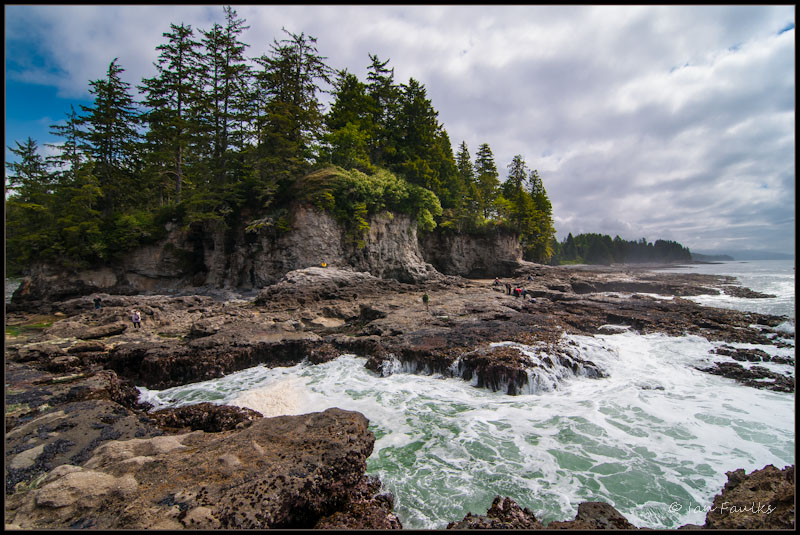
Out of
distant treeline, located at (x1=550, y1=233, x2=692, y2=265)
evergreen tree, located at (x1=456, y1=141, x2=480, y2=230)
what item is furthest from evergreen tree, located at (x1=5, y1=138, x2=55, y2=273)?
distant treeline, located at (x1=550, y1=233, x2=692, y2=265)

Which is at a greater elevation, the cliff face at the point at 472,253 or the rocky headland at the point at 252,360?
the cliff face at the point at 472,253

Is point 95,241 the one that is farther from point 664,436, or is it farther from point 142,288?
point 664,436

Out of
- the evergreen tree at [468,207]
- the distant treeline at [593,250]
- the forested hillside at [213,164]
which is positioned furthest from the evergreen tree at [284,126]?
the distant treeline at [593,250]

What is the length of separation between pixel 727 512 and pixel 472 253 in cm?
3833

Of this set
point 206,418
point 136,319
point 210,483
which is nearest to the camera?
point 210,483

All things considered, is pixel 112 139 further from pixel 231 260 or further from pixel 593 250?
pixel 593 250

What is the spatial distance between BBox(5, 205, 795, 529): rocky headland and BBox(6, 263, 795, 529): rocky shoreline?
34mm

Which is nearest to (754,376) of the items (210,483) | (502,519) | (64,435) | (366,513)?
(502,519)

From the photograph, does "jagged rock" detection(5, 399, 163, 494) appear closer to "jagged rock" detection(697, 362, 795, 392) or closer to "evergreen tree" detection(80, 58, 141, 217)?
"jagged rock" detection(697, 362, 795, 392)

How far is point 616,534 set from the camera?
10.6ft

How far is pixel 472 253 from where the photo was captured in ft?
137

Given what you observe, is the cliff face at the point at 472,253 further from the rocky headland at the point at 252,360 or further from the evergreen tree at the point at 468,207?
the rocky headland at the point at 252,360

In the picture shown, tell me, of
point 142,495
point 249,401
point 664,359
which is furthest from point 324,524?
point 664,359

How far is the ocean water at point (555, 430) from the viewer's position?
5.50m
